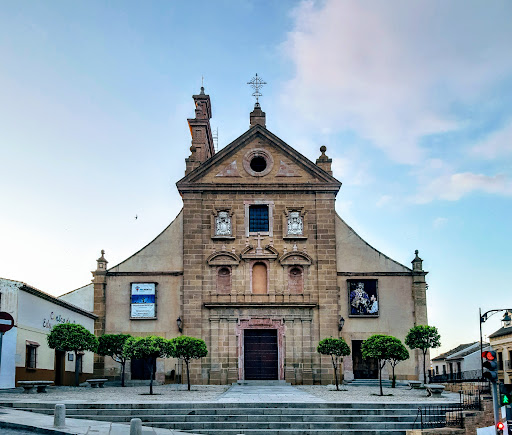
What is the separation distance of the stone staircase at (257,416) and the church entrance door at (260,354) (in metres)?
14.3

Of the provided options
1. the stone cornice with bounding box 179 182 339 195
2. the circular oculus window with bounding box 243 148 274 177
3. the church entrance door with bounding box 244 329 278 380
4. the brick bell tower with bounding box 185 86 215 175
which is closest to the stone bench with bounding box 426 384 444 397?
the church entrance door with bounding box 244 329 278 380

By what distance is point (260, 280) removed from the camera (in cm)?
3712

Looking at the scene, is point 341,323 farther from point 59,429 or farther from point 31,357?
point 59,429

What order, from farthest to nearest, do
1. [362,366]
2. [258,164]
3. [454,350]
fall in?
A: 1. [454,350]
2. [258,164]
3. [362,366]

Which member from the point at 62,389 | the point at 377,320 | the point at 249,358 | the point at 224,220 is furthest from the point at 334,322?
the point at 62,389

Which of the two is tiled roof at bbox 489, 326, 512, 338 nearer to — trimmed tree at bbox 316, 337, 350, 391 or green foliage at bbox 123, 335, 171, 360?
trimmed tree at bbox 316, 337, 350, 391

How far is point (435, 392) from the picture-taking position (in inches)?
1127

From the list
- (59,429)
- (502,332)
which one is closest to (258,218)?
(59,429)

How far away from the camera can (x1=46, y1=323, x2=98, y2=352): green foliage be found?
30031 mm

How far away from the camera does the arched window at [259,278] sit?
121ft

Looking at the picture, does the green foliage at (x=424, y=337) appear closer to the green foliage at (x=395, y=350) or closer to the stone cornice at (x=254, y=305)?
the green foliage at (x=395, y=350)

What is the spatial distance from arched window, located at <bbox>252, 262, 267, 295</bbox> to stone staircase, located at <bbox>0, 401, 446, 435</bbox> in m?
15.2

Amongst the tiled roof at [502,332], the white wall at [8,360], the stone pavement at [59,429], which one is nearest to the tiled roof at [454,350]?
the tiled roof at [502,332]

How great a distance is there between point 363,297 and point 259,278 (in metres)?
5.85
